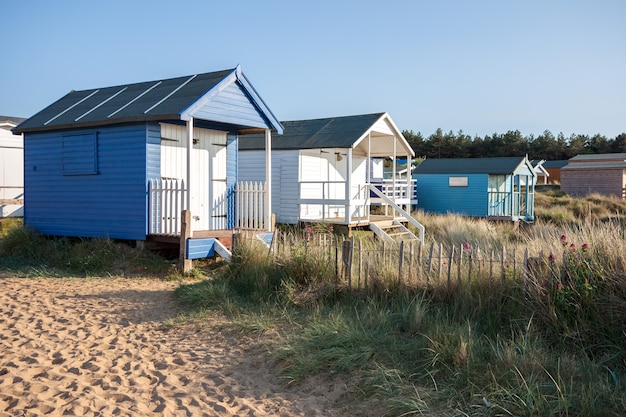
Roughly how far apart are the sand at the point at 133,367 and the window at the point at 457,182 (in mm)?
22021

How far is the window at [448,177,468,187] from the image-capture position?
28.7 m

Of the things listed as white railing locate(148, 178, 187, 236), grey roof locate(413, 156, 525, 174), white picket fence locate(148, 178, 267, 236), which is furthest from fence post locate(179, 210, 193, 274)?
grey roof locate(413, 156, 525, 174)

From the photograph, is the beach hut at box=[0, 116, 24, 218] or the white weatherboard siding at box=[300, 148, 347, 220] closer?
the beach hut at box=[0, 116, 24, 218]

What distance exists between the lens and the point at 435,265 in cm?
809

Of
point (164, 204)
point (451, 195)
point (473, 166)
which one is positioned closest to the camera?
point (164, 204)

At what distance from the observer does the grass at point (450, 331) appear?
16.4 ft

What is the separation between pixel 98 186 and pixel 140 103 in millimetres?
Result: 2116

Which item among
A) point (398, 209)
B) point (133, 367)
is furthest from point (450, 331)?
point (398, 209)

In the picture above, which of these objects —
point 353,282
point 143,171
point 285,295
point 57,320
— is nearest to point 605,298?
point 353,282

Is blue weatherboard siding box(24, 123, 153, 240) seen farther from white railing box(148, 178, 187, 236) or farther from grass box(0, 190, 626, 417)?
grass box(0, 190, 626, 417)

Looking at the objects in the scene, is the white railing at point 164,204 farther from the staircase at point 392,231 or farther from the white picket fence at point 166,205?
the staircase at point 392,231

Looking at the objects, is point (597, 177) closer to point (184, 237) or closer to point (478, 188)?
point (478, 188)

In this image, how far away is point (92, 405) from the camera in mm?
5215

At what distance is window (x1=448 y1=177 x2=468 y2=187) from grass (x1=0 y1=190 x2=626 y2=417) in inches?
813
